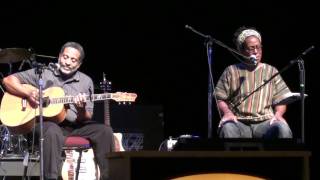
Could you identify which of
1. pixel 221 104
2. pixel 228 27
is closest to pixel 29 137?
pixel 221 104

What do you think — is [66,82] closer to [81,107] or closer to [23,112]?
[81,107]

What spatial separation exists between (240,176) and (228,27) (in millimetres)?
4716

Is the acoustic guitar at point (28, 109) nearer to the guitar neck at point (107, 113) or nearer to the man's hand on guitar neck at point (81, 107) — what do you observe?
the man's hand on guitar neck at point (81, 107)

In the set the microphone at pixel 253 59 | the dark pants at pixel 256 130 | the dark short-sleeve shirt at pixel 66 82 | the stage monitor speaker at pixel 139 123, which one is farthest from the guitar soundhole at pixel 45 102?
the microphone at pixel 253 59

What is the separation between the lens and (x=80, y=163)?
571 cm

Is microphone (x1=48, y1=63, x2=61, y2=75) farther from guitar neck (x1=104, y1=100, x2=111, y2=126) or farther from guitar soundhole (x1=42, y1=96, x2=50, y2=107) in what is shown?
guitar neck (x1=104, y1=100, x2=111, y2=126)

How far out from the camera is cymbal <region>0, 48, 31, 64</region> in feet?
17.0

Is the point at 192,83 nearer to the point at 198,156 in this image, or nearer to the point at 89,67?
the point at 89,67

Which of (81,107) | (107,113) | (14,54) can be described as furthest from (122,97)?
(14,54)

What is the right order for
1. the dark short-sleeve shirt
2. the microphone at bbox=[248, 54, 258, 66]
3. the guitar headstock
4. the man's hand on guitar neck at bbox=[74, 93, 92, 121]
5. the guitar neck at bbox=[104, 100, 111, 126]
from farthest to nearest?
the guitar neck at bbox=[104, 100, 111, 126] → the guitar headstock → the dark short-sleeve shirt → the man's hand on guitar neck at bbox=[74, 93, 92, 121] → the microphone at bbox=[248, 54, 258, 66]

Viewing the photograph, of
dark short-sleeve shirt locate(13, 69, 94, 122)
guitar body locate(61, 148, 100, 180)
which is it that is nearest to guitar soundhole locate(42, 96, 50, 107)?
dark short-sleeve shirt locate(13, 69, 94, 122)

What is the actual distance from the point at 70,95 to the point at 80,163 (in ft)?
2.16

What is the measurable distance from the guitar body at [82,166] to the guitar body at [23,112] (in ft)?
1.45

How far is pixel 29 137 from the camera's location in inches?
211
